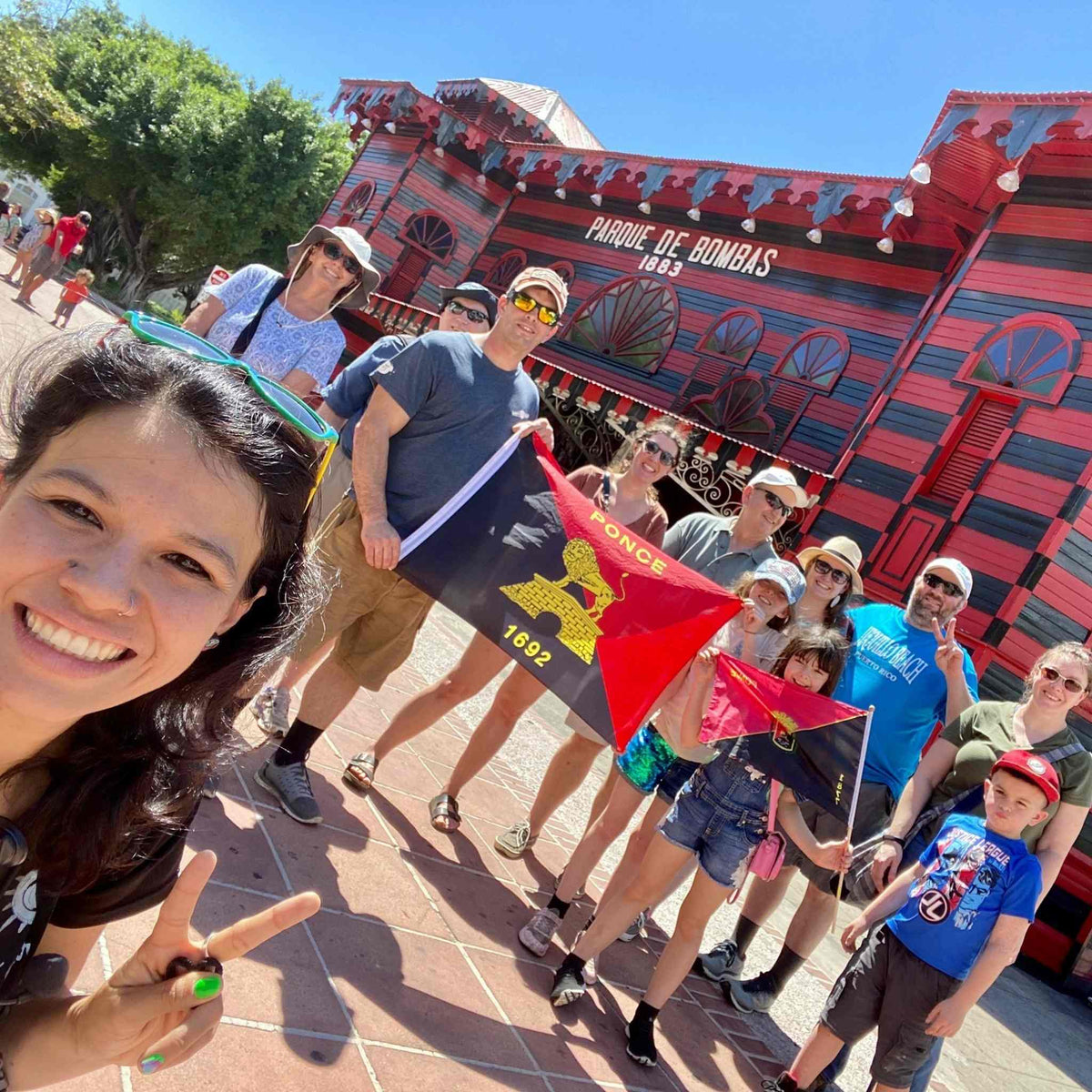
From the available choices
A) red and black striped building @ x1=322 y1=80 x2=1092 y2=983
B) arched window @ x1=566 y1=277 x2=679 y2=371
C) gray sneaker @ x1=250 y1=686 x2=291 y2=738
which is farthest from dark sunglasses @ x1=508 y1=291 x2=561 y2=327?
arched window @ x1=566 y1=277 x2=679 y2=371

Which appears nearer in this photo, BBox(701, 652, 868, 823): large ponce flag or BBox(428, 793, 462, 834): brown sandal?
BBox(701, 652, 868, 823): large ponce flag

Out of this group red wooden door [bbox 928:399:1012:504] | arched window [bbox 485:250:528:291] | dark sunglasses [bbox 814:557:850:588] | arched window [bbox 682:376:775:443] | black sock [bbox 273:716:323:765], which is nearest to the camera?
black sock [bbox 273:716:323:765]

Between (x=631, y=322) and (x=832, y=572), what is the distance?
40.4ft

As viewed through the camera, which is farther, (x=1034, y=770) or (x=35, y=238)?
(x=35, y=238)

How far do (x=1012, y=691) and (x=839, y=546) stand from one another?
6257 mm

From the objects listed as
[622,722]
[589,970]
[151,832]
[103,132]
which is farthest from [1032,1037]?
[103,132]

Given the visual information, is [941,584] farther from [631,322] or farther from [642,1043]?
[631,322]

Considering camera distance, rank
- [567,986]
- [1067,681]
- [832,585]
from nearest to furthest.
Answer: [567,986] → [1067,681] → [832,585]

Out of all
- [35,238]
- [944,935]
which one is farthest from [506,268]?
[944,935]

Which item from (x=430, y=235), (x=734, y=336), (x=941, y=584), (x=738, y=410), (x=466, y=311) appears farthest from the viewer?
(x=430, y=235)

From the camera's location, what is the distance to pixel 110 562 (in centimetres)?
111

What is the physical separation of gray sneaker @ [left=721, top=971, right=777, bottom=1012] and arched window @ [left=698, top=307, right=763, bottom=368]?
10965mm

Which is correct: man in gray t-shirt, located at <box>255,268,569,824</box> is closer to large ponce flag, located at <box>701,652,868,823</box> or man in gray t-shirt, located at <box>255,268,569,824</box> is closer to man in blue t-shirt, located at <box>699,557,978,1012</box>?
large ponce flag, located at <box>701,652,868,823</box>

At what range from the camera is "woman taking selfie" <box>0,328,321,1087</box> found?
3.64 feet
